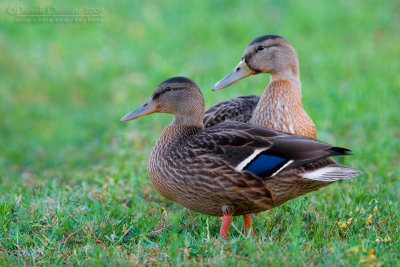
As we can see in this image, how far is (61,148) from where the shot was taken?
738 centimetres

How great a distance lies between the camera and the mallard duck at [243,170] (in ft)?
12.4

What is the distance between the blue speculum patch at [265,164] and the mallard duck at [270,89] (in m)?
1.02

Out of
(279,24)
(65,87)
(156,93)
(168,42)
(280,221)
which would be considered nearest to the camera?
(280,221)

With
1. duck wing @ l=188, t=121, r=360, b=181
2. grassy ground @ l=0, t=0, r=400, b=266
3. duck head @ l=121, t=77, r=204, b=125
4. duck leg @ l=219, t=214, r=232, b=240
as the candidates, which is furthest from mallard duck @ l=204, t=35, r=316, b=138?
duck leg @ l=219, t=214, r=232, b=240

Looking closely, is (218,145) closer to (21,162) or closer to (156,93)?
(156,93)

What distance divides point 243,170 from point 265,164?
150mm

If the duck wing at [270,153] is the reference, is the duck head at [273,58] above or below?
above

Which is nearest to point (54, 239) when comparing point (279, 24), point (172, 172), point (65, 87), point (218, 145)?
point (172, 172)

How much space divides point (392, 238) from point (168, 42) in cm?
668

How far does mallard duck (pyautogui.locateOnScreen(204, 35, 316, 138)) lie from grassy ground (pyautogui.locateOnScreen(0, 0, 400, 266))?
0.76 m

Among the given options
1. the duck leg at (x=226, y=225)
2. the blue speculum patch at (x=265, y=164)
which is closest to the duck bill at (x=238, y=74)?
the blue speculum patch at (x=265, y=164)

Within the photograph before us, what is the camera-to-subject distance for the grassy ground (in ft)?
12.0

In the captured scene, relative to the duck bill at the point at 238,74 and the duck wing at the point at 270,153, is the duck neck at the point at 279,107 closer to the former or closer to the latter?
the duck bill at the point at 238,74

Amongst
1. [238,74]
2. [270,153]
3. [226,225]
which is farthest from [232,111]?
[226,225]
